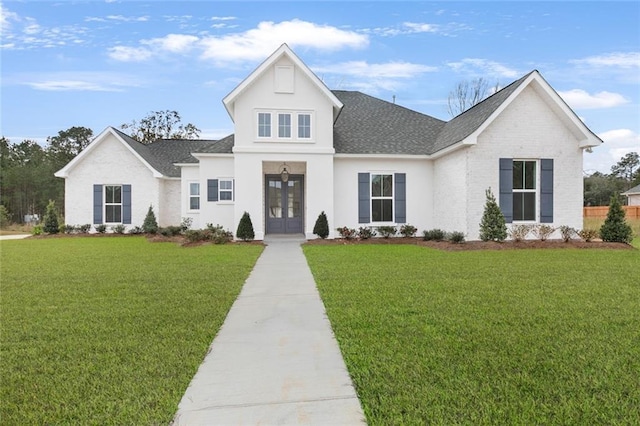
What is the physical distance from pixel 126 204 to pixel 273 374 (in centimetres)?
1980

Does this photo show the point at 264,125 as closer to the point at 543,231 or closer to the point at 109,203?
the point at 109,203

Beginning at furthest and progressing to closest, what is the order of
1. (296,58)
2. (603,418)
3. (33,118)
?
1. (33,118)
2. (296,58)
3. (603,418)

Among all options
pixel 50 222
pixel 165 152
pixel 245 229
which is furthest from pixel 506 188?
pixel 50 222

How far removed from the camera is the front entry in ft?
60.6

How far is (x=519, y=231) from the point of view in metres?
14.8

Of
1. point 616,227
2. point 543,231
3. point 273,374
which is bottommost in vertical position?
point 273,374

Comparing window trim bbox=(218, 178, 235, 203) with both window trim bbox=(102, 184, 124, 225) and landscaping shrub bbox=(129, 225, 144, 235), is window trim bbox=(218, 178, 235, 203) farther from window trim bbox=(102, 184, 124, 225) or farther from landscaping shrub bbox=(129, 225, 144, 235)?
window trim bbox=(102, 184, 124, 225)

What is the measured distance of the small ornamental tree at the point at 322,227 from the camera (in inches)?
639

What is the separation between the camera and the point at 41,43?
45.3 ft

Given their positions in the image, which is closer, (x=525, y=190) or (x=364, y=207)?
(x=525, y=190)

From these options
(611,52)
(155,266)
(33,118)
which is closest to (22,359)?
(155,266)

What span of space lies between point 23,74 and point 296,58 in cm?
1007

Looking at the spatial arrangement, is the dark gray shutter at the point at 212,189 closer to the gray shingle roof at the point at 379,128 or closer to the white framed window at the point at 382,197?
the gray shingle roof at the point at 379,128

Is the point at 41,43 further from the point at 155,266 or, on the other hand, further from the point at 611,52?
the point at 611,52
